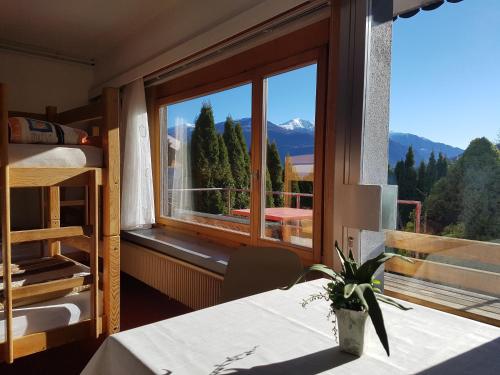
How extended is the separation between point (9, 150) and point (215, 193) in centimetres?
169

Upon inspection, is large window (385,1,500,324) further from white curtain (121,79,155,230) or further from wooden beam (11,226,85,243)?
white curtain (121,79,155,230)

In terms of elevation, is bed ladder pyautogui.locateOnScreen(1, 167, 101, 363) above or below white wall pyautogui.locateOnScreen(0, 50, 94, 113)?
below

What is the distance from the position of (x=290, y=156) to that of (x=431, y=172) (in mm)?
916

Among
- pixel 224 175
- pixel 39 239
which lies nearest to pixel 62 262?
pixel 39 239

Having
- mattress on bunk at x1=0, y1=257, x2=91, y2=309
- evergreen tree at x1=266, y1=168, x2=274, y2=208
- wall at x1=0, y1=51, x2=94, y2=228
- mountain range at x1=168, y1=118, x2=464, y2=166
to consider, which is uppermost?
wall at x1=0, y1=51, x2=94, y2=228

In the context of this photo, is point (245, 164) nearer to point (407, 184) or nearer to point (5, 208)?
point (407, 184)

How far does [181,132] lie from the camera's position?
11.5ft

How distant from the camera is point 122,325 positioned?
270 cm

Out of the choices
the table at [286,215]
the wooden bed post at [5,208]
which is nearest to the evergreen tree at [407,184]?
the table at [286,215]

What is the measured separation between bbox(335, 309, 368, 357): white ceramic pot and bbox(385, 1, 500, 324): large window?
0.95 m

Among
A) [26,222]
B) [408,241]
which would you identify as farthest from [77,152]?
[26,222]

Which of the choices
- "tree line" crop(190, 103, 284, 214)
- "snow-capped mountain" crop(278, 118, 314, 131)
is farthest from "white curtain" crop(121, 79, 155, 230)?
"snow-capped mountain" crop(278, 118, 314, 131)

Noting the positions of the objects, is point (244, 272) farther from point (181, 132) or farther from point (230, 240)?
point (181, 132)

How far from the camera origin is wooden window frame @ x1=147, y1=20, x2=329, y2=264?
6.91 feet
